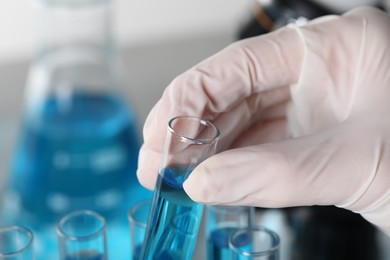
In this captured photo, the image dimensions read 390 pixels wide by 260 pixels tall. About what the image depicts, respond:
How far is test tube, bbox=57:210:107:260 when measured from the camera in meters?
0.59

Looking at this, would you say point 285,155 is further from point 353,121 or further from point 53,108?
point 53,108

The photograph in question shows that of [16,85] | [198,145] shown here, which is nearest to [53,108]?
[16,85]

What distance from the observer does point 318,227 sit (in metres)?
0.92

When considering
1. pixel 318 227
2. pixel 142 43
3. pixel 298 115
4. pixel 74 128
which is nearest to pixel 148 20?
pixel 142 43

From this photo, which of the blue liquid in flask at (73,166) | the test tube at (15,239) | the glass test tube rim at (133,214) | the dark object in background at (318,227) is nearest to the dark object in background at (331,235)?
the dark object in background at (318,227)

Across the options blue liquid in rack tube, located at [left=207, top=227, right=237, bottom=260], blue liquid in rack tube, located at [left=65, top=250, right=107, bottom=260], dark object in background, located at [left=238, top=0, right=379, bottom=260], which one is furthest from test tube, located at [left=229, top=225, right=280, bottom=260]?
dark object in background, located at [left=238, top=0, right=379, bottom=260]

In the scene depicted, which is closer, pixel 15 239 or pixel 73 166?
pixel 15 239

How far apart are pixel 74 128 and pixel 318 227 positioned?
37cm

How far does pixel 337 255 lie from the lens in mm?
914

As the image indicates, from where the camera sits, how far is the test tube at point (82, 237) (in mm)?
586

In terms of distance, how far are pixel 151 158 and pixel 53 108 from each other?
0.41 m

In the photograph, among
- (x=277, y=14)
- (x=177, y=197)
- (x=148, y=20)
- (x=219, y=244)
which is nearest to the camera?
(x=177, y=197)

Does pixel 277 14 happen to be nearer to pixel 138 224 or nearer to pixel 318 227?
pixel 318 227

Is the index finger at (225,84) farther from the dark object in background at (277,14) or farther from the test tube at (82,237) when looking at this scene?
the dark object in background at (277,14)
